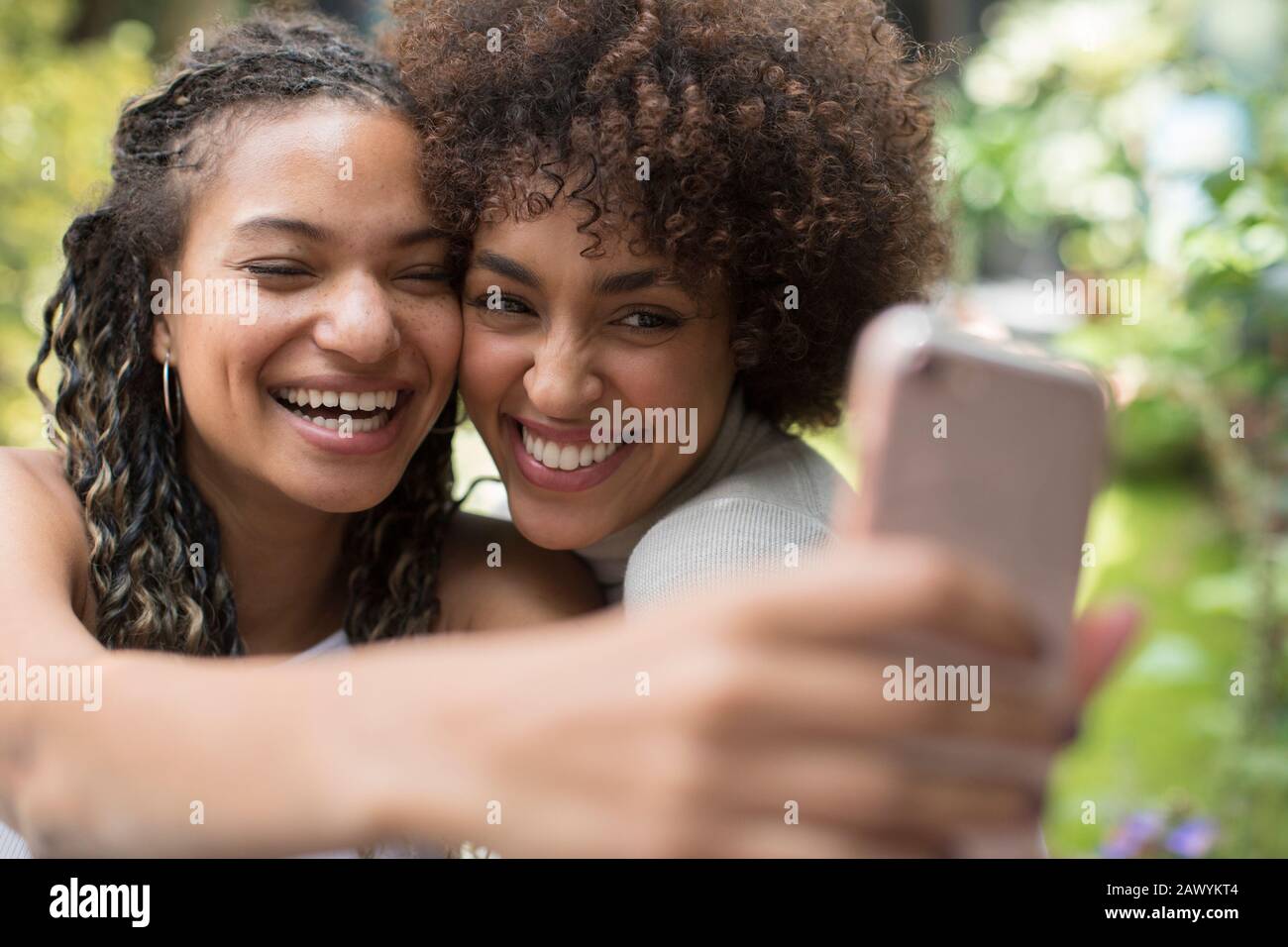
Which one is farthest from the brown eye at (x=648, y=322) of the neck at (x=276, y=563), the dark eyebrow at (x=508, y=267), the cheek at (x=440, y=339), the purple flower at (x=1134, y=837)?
the purple flower at (x=1134, y=837)

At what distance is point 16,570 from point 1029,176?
3862 millimetres

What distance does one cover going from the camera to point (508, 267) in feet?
5.65

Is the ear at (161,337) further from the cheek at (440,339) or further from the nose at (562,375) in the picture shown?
the nose at (562,375)

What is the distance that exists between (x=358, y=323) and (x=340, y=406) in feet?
0.49

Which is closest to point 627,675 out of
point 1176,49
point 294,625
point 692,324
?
point 692,324

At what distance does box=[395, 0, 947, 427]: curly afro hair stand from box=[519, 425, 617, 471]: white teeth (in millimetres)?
250

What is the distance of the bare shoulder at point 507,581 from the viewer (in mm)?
1997

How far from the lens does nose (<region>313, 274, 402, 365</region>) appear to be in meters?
1.71

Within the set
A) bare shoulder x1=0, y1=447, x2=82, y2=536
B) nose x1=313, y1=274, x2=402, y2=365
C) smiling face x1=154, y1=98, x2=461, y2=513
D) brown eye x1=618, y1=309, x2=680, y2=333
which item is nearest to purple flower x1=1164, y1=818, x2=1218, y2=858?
brown eye x1=618, y1=309, x2=680, y2=333

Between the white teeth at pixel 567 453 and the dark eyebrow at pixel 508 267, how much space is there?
22 centimetres

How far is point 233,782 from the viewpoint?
0.85m

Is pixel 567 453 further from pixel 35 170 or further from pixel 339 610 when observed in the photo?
pixel 35 170

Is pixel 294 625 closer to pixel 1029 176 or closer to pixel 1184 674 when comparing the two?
pixel 1184 674

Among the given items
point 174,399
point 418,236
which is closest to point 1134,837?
point 418,236
